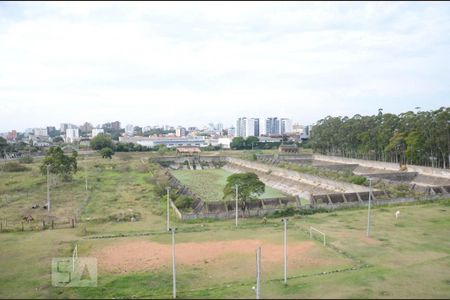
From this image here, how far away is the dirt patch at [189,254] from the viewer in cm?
1633

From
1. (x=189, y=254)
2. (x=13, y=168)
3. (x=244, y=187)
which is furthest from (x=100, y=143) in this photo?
(x=189, y=254)

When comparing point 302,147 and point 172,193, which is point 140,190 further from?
point 302,147

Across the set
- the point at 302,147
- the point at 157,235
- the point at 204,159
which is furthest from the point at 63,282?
the point at 302,147

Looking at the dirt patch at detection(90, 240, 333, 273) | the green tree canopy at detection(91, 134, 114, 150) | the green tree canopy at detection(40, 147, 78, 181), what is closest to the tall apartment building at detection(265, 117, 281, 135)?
the green tree canopy at detection(91, 134, 114, 150)

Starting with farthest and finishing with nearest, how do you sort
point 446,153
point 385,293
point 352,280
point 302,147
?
point 302,147 → point 446,153 → point 352,280 → point 385,293

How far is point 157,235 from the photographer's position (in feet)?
68.6

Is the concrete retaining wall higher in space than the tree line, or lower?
lower

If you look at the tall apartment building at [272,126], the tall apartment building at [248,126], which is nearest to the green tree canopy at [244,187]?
the tall apartment building at [248,126]

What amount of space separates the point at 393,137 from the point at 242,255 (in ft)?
117

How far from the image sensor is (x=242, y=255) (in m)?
17.5

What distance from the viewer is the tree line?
41.2 meters

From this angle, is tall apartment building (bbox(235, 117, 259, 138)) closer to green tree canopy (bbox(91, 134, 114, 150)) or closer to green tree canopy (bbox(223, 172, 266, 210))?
green tree canopy (bbox(91, 134, 114, 150))

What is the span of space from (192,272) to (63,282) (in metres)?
4.81

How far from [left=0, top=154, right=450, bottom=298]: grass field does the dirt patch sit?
4cm
